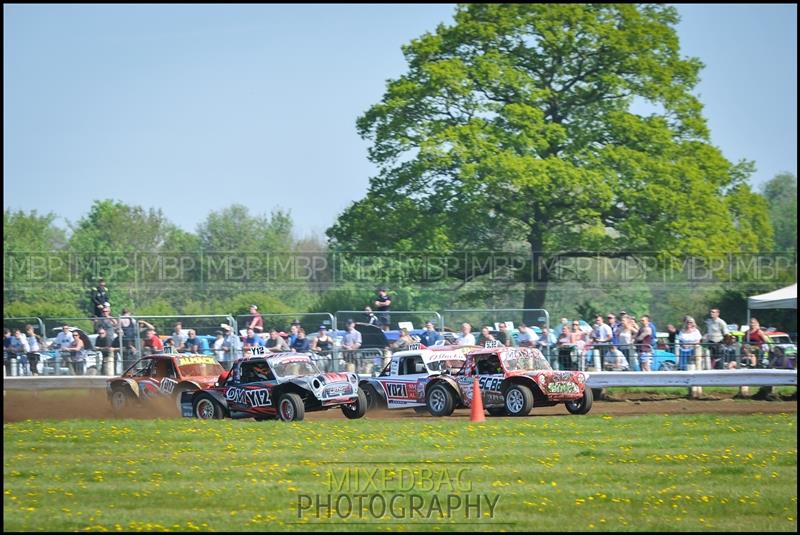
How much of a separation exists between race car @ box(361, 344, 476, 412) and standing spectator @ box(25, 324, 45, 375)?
9.13 m

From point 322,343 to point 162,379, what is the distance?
13.2ft

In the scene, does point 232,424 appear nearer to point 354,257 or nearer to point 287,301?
point 354,257

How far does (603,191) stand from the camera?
1446 inches

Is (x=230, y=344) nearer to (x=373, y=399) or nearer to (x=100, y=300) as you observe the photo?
(x=100, y=300)

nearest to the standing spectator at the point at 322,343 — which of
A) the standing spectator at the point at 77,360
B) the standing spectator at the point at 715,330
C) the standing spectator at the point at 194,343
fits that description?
the standing spectator at the point at 194,343

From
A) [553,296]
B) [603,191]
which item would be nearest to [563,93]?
[603,191]

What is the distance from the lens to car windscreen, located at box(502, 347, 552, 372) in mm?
21562

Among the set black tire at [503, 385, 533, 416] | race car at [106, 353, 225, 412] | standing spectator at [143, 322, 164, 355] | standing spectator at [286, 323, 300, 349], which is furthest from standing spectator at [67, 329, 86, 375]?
black tire at [503, 385, 533, 416]

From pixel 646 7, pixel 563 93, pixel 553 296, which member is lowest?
pixel 553 296

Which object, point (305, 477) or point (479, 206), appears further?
point (479, 206)

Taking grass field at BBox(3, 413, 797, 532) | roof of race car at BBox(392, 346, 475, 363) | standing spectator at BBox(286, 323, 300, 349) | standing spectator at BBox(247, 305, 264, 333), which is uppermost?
standing spectator at BBox(247, 305, 264, 333)

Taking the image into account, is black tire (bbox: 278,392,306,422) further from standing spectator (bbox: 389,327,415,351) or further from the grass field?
standing spectator (bbox: 389,327,415,351)

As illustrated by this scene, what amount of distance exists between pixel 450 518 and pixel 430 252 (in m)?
26.9

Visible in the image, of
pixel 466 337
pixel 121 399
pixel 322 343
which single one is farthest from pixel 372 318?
pixel 121 399
